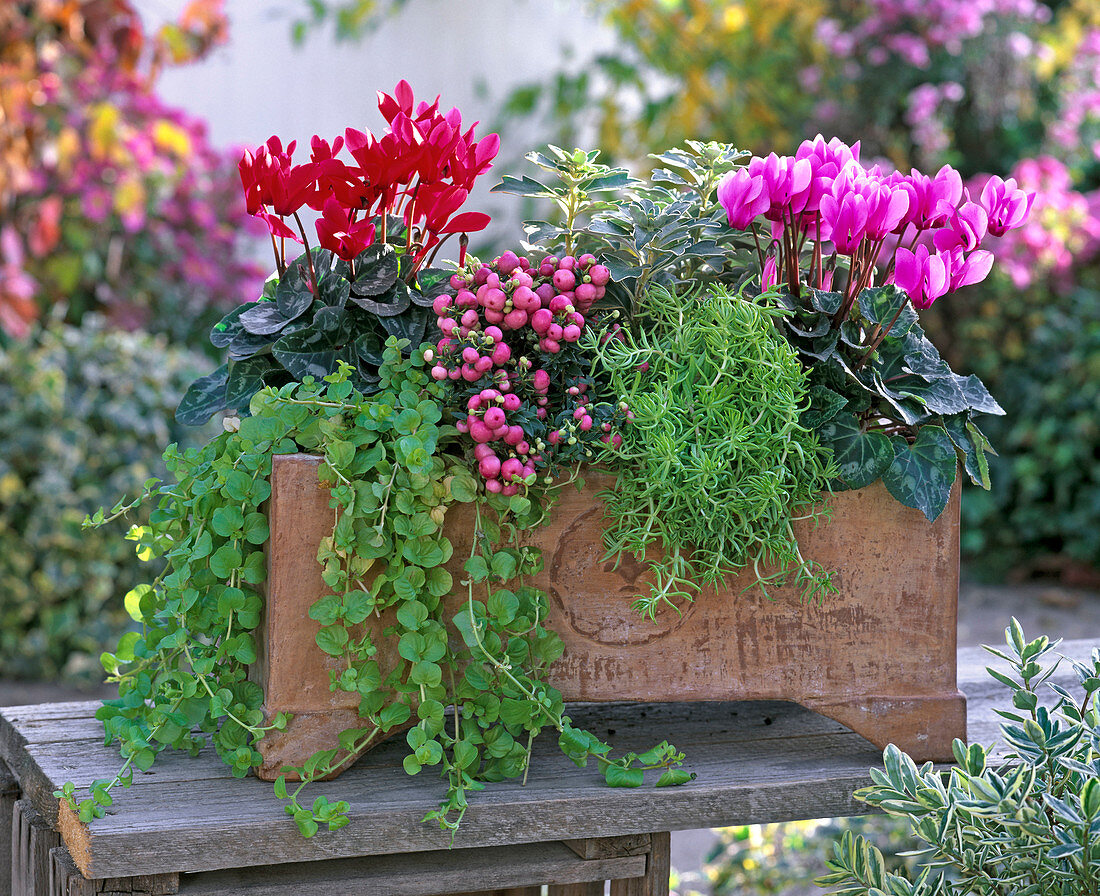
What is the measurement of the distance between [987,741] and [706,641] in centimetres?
39

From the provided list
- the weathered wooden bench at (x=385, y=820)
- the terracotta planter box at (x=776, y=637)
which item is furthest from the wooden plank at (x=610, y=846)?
the terracotta planter box at (x=776, y=637)

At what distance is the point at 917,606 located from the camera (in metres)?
1.13

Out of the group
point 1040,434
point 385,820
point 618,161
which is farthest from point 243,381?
point 618,161

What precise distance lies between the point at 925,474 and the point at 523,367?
0.40 m

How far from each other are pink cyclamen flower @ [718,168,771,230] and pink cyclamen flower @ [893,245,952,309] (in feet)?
0.45

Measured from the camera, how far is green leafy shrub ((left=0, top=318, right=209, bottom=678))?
9.46ft

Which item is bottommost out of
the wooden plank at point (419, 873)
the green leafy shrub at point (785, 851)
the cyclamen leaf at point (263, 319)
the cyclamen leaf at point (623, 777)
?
the green leafy shrub at point (785, 851)

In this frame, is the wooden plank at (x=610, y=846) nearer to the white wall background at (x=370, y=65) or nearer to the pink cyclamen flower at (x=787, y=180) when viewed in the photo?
the pink cyclamen flower at (x=787, y=180)

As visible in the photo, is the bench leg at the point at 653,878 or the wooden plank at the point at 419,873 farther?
the bench leg at the point at 653,878

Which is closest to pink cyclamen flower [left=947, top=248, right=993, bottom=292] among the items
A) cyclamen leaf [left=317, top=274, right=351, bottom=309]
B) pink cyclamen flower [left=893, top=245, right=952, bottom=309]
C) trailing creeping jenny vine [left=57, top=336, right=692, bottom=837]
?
pink cyclamen flower [left=893, top=245, right=952, bottom=309]

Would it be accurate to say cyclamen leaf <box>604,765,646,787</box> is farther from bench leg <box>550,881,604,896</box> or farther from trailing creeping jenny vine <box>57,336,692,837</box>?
bench leg <box>550,881,604,896</box>

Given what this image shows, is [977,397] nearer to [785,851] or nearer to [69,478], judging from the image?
[785,851]

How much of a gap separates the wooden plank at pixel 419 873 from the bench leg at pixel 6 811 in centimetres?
35

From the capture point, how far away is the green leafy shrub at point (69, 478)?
9.46 feet
